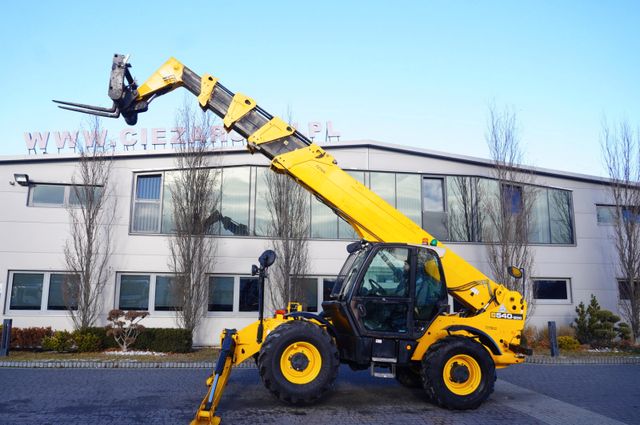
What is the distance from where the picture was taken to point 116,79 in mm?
8523

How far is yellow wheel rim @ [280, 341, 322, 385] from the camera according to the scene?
7.23 meters

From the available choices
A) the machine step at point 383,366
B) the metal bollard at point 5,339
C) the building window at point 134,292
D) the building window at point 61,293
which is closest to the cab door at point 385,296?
the machine step at point 383,366

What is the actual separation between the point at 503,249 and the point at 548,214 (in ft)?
9.48

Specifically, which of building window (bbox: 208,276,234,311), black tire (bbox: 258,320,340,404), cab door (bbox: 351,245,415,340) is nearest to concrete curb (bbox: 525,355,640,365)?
cab door (bbox: 351,245,415,340)

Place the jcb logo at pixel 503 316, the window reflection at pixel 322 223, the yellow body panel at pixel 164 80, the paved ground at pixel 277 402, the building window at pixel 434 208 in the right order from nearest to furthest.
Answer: the paved ground at pixel 277 402
the jcb logo at pixel 503 316
the yellow body panel at pixel 164 80
the window reflection at pixel 322 223
the building window at pixel 434 208

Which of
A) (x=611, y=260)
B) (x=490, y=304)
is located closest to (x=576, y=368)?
(x=490, y=304)

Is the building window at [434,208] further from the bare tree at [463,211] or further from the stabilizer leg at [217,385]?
the stabilizer leg at [217,385]

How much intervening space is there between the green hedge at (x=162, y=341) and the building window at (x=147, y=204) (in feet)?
13.2

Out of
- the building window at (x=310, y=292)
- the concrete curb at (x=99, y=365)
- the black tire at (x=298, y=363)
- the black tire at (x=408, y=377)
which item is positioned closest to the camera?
the black tire at (x=298, y=363)

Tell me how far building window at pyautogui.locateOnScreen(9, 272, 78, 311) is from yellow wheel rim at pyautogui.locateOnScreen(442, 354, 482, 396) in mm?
12879

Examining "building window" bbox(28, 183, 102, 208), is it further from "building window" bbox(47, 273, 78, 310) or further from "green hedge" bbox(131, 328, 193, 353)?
"green hedge" bbox(131, 328, 193, 353)

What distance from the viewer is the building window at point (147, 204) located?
17094 mm

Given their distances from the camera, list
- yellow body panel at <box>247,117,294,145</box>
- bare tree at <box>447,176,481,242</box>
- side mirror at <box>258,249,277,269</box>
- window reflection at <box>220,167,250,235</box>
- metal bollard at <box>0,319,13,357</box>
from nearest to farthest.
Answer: side mirror at <box>258,249,277,269</box>
yellow body panel at <box>247,117,294,145</box>
metal bollard at <box>0,319,13,357</box>
window reflection at <box>220,167,250,235</box>
bare tree at <box>447,176,481,242</box>

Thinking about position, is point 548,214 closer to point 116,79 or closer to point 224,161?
point 224,161
